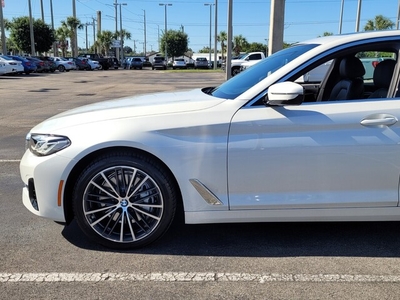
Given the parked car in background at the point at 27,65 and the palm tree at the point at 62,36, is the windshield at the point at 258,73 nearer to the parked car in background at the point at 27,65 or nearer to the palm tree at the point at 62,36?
the parked car in background at the point at 27,65

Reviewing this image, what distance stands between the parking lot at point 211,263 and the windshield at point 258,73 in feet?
4.14

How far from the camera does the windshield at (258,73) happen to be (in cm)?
352

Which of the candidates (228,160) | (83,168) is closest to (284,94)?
(228,160)

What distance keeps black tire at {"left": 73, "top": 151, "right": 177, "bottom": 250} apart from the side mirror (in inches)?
39.8

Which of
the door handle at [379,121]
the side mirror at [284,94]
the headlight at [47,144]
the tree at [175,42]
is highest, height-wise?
the tree at [175,42]

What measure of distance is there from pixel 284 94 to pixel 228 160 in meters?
0.64

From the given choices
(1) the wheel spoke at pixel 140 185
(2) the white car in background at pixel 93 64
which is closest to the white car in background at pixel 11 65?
(2) the white car in background at pixel 93 64

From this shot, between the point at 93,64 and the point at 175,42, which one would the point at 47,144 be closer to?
the point at 93,64

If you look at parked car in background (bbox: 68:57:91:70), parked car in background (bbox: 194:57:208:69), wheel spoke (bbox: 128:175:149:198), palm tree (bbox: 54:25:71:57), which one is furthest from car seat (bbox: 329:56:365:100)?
palm tree (bbox: 54:25:71:57)

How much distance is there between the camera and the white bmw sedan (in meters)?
3.17

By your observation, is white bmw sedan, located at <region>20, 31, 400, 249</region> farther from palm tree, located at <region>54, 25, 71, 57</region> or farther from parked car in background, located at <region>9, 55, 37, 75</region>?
palm tree, located at <region>54, 25, 71, 57</region>

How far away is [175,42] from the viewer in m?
73.8

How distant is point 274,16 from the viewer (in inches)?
699

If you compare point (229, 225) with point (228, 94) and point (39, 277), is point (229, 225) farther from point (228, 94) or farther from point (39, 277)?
point (39, 277)
